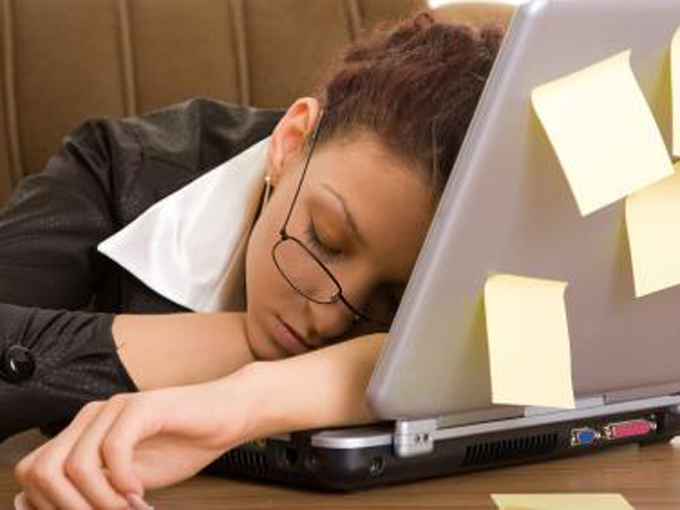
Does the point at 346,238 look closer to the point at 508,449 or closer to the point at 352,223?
the point at 352,223

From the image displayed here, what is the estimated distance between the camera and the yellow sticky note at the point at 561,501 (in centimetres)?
73

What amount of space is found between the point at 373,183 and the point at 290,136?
0.70ft

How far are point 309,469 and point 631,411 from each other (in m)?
0.29

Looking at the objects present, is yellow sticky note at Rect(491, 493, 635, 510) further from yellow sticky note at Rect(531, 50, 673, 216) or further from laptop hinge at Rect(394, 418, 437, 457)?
yellow sticky note at Rect(531, 50, 673, 216)

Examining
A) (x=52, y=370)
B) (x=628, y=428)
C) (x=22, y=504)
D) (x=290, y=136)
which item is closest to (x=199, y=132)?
(x=290, y=136)

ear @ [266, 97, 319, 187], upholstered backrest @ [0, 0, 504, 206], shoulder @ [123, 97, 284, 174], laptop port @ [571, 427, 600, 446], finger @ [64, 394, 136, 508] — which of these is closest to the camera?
finger @ [64, 394, 136, 508]

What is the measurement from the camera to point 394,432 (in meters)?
0.78

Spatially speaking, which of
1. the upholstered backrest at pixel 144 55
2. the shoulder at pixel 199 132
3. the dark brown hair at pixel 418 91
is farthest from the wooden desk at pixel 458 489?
the upholstered backrest at pixel 144 55

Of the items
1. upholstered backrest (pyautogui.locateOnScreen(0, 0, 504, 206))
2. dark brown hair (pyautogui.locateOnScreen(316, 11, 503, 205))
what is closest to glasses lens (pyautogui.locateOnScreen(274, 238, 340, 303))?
dark brown hair (pyautogui.locateOnScreen(316, 11, 503, 205))

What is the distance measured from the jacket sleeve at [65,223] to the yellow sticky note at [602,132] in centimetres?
59

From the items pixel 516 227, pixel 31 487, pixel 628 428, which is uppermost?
pixel 516 227

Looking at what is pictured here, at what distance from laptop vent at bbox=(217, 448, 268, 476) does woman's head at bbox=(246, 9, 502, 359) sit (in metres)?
0.17

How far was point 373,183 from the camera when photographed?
936mm

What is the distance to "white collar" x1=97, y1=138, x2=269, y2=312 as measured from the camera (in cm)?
115
